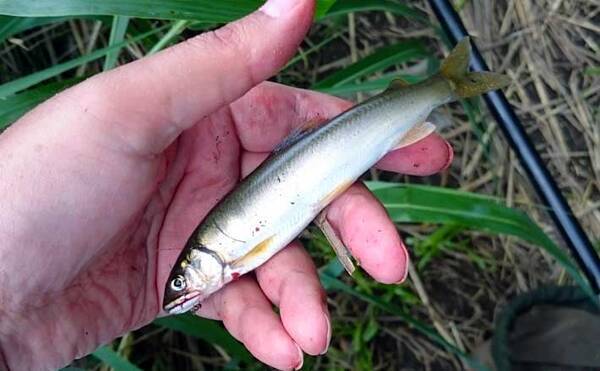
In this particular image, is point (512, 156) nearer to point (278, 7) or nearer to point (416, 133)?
point (416, 133)

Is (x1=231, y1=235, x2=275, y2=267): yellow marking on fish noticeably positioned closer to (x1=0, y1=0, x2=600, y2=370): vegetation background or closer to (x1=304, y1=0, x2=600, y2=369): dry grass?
(x1=0, y1=0, x2=600, y2=370): vegetation background

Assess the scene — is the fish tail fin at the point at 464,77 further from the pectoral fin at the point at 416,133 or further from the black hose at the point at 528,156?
the black hose at the point at 528,156

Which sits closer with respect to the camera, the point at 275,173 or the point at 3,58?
the point at 275,173

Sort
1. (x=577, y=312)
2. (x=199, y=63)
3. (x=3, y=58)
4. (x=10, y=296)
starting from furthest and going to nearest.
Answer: (x=3, y=58), (x=577, y=312), (x=10, y=296), (x=199, y=63)

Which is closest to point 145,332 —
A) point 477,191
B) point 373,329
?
point 373,329

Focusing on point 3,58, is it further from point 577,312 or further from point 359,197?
point 577,312

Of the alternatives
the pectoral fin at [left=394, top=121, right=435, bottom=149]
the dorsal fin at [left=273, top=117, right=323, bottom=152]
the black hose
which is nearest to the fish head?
the dorsal fin at [left=273, top=117, right=323, bottom=152]
